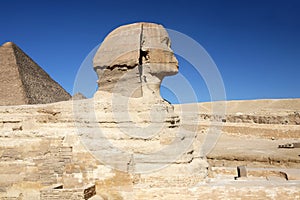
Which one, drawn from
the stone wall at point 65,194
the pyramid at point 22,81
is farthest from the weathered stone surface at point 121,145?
the pyramid at point 22,81

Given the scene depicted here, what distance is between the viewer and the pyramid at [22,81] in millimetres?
14945

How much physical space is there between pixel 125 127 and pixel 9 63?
11.0m

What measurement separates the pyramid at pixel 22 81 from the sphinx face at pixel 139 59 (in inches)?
305

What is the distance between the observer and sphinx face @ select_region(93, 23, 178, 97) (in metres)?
7.95

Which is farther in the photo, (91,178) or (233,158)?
(233,158)

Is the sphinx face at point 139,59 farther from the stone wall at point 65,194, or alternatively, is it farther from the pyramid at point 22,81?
the pyramid at point 22,81

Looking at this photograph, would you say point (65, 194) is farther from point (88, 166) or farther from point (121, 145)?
point (121, 145)

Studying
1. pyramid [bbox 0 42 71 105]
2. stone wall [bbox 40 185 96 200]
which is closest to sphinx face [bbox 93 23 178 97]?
stone wall [bbox 40 185 96 200]

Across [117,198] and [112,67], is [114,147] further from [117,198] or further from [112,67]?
[112,67]

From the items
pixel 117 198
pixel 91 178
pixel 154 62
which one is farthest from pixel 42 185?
pixel 154 62

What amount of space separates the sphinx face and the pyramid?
775 cm

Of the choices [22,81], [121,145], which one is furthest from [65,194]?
[22,81]

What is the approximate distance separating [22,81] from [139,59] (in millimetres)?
9308

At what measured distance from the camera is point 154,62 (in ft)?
26.0
